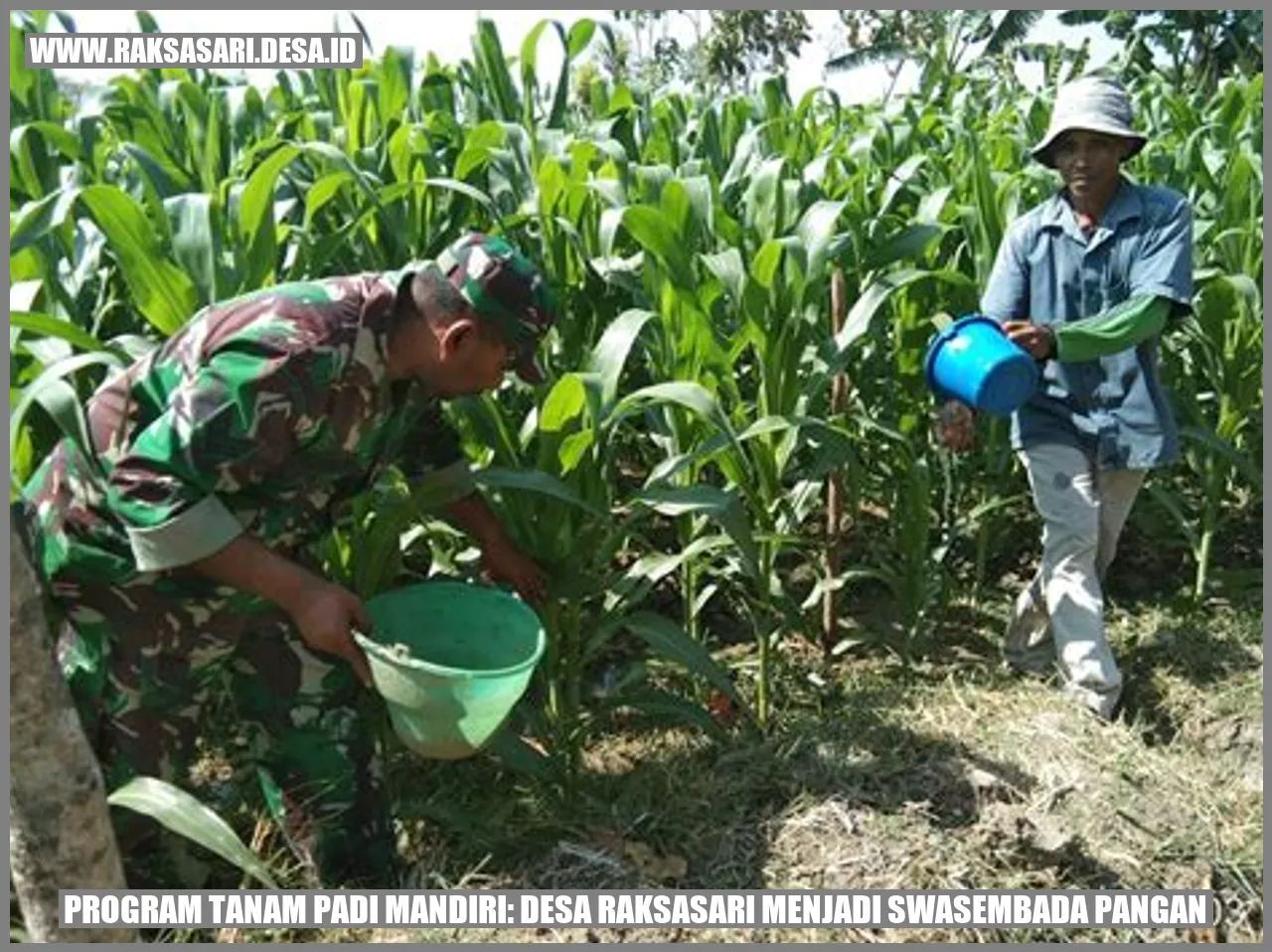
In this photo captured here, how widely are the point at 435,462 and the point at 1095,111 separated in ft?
5.19

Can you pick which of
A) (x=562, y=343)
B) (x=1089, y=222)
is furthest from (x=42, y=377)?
(x=1089, y=222)

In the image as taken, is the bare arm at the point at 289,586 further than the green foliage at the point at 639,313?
No

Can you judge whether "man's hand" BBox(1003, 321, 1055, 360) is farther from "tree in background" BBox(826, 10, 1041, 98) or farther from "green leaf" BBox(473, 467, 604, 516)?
"tree in background" BBox(826, 10, 1041, 98)

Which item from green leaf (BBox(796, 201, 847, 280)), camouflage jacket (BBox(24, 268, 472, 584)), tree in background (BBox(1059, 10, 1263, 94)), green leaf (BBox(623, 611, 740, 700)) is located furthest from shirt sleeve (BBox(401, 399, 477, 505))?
tree in background (BBox(1059, 10, 1263, 94))

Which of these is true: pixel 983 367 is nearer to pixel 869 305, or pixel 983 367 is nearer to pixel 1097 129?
pixel 869 305

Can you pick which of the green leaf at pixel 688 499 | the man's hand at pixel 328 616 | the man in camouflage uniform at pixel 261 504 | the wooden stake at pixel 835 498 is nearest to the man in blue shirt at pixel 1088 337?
the wooden stake at pixel 835 498

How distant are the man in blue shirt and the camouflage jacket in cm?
138

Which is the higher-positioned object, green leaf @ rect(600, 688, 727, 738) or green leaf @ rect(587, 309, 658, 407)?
green leaf @ rect(587, 309, 658, 407)

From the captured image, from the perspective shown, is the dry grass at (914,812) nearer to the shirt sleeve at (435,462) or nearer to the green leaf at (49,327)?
the shirt sleeve at (435,462)

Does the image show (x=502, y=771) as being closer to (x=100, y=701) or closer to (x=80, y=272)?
(x=100, y=701)

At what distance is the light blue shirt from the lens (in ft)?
8.87

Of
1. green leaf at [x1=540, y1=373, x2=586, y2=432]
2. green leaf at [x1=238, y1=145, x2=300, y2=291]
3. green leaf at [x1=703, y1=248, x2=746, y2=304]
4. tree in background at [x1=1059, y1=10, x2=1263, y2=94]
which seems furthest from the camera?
Result: tree in background at [x1=1059, y1=10, x2=1263, y2=94]

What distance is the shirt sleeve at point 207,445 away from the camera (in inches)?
68.8

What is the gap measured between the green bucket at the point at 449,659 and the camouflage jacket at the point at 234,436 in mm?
223
